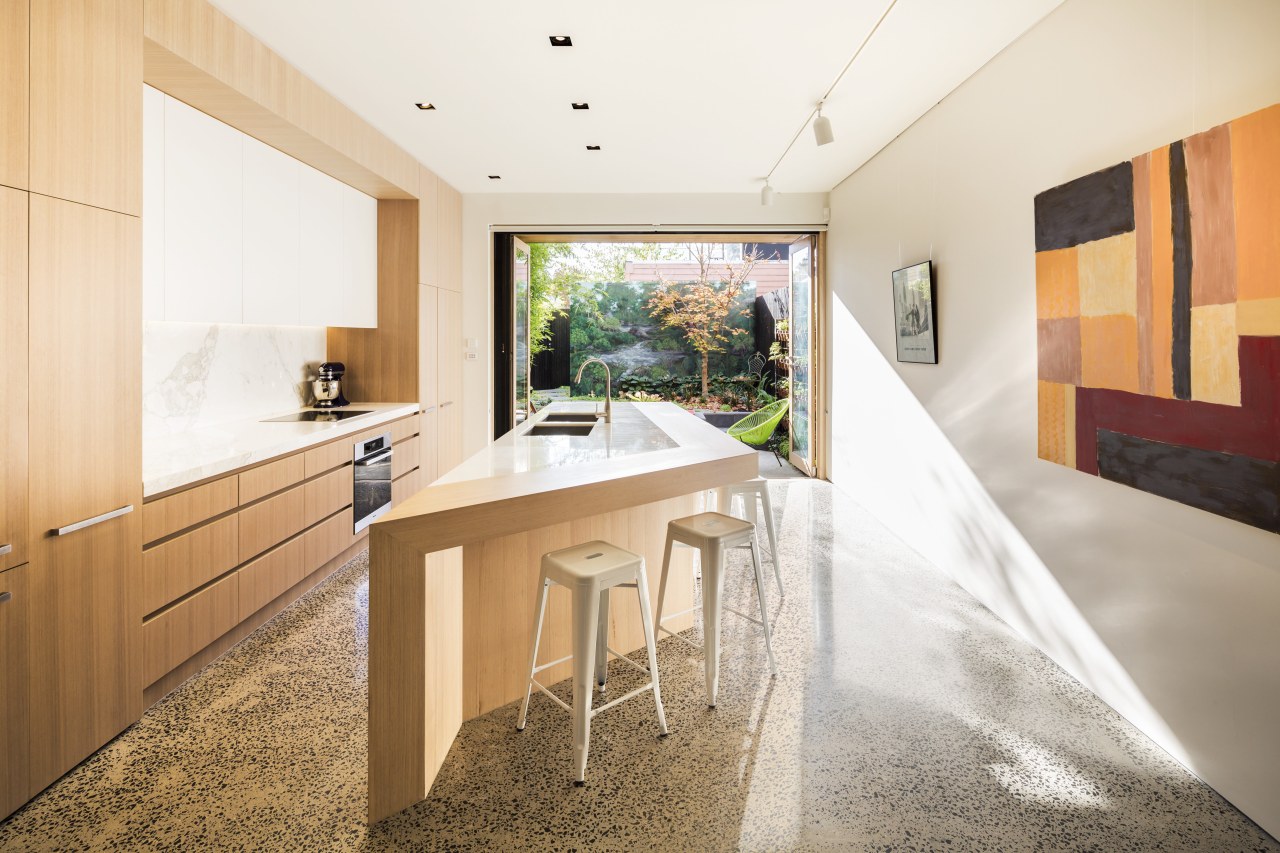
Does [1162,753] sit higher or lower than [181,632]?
lower

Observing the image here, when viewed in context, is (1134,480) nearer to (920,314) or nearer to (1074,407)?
(1074,407)

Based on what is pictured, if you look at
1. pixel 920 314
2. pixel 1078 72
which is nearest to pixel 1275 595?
pixel 1078 72

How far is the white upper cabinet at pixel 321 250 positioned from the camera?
405 centimetres

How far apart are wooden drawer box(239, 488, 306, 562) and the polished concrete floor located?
18.0 inches

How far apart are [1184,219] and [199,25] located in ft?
12.0

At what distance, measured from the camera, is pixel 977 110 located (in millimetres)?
3395

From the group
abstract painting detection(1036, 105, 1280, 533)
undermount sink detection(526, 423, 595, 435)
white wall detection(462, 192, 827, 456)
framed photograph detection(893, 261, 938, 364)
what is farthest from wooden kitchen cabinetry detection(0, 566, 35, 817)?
white wall detection(462, 192, 827, 456)

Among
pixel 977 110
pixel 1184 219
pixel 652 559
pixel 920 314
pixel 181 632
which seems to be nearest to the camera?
pixel 1184 219

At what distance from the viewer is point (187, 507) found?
253 cm

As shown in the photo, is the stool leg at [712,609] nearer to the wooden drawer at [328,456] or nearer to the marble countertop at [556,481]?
the marble countertop at [556,481]

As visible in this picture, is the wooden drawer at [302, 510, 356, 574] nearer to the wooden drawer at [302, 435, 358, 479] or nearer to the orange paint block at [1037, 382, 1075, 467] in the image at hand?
the wooden drawer at [302, 435, 358, 479]

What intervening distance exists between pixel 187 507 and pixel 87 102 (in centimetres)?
140

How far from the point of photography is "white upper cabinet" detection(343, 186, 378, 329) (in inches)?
181

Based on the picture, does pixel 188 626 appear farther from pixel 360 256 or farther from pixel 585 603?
pixel 360 256
